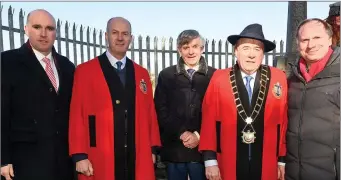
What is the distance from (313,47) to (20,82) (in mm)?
2397

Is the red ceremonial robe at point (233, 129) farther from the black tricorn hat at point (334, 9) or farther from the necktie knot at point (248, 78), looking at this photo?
the black tricorn hat at point (334, 9)

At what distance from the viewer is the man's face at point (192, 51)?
10.7ft

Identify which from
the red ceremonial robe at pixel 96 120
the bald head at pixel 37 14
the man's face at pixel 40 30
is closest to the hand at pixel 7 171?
the red ceremonial robe at pixel 96 120

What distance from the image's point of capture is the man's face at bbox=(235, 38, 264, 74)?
280 cm

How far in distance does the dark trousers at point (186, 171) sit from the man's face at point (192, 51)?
1007 mm

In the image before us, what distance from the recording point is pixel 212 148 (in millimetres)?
2838

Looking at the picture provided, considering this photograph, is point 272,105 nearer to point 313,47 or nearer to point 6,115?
point 313,47

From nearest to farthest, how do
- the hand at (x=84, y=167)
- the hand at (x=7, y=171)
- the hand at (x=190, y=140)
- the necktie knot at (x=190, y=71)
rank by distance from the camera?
the hand at (x=7, y=171), the hand at (x=84, y=167), the hand at (x=190, y=140), the necktie knot at (x=190, y=71)

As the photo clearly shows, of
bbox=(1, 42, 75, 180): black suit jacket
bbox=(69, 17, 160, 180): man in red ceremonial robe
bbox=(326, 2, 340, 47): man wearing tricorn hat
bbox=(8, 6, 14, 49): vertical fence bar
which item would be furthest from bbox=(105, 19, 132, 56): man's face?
bbox=(8, 6, 14, 49): vertical fence bar

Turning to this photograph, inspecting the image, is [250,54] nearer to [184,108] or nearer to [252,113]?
[252,113]

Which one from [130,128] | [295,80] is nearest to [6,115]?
[130,128]

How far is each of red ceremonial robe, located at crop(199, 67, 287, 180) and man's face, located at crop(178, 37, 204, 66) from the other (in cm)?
54

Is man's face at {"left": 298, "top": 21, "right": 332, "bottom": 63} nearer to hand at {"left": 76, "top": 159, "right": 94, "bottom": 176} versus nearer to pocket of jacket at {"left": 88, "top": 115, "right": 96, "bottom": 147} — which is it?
pocket of jacket at {"left": 88, "top": 115, "right": 96, "bottom": 147}

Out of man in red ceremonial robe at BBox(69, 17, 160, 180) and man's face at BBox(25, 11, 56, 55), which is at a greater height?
man's face at BBox(25, 11, 56, 55)
